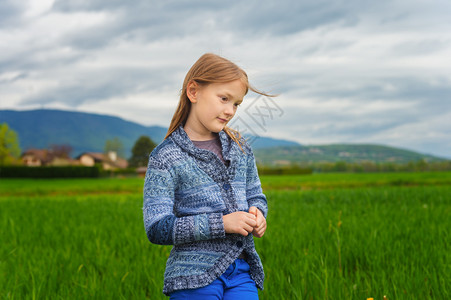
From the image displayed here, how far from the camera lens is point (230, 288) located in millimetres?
1734

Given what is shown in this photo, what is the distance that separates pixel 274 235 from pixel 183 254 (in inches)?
110

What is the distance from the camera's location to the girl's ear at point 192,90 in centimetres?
179

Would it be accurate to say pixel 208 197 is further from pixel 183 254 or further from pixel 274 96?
pixel 274 96

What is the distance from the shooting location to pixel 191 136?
1859 mm

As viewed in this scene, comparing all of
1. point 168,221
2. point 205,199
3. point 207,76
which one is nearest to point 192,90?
point 207,76

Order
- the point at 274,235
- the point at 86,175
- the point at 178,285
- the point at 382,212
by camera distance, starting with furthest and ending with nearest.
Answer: the point at 86,175 → the point at 382,212 → the point at 274,235 → the point at 178,285

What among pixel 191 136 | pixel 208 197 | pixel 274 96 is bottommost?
pixel 208 197

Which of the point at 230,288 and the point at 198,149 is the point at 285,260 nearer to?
the point at 230,288

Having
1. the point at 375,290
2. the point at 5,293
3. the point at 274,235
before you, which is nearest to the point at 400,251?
the point at 375,290

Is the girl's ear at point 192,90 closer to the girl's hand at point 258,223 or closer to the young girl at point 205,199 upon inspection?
the young girl at point 205,199

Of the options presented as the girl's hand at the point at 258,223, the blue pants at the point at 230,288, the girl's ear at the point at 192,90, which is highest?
the girl's ear at the point at 192,90

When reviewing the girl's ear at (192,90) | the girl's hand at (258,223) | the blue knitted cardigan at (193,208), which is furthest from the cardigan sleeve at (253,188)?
the girl's ear at (192,90)

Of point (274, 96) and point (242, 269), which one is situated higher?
point (274, 96)

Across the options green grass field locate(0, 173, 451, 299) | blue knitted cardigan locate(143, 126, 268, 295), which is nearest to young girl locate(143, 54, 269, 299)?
blue knitted cardigan locate(143, 126, 268, 295)
